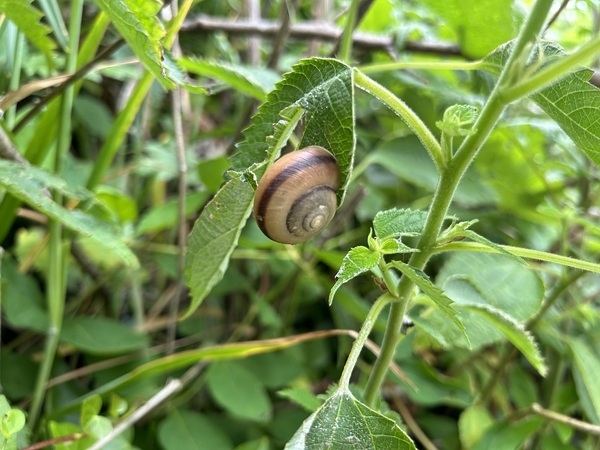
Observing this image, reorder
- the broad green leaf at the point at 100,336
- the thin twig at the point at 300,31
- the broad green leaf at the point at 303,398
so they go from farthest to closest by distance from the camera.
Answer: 1. the thin twig at the point at 300,31
2. the broad green leaf at the point at 100,336
3. the broad green leaf at the point at 303,398

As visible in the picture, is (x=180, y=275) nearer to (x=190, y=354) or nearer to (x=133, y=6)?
(x=190, y=354)

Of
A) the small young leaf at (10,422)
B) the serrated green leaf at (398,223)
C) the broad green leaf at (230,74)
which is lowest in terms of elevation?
the small young leaf at (10,422)

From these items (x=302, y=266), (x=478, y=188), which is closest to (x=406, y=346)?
(x=302, y=266)

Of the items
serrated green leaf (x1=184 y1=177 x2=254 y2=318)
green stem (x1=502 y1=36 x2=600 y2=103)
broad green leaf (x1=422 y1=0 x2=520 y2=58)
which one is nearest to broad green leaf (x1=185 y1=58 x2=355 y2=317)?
serrated green leaf (x1=184 y1=177 x2=254 y2=318)

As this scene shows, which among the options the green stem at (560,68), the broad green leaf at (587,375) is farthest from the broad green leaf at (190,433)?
the green stem at (560,68)

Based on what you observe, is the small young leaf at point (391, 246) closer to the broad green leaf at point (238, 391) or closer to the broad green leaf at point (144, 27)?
the broad green leaf at point (144, 27)

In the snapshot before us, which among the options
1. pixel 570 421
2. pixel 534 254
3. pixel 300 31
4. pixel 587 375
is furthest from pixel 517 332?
pixel 300 31

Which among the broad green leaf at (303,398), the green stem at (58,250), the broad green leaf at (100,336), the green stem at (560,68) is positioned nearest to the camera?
the green stem at (560,68)
